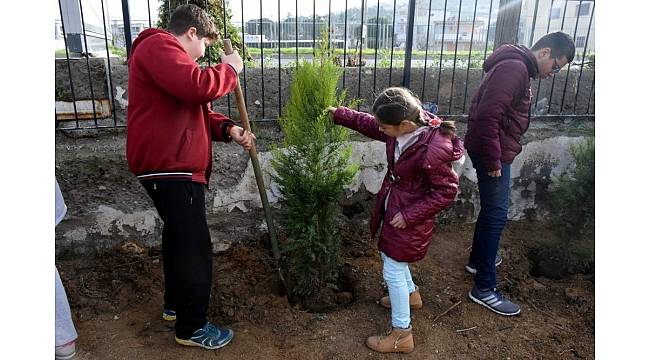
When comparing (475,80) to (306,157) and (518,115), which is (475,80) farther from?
(306,157)

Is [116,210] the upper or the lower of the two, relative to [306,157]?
lower

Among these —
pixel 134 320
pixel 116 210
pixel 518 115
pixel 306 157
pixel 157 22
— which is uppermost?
pixel 157 22

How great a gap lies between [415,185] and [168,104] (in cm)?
147

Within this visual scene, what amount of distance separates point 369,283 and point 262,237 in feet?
3.46

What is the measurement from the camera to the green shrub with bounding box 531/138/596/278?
3797 mm

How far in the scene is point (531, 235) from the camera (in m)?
4.48

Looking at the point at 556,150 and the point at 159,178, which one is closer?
the point at 159,178

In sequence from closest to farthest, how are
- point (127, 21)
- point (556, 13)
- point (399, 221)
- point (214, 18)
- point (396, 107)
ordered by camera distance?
1. point (396, 107)
2. point (399, 221)
3. point (127, 21)
4. point (214, 18)
5. point (556, 13)

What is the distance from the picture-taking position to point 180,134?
8.05 ft

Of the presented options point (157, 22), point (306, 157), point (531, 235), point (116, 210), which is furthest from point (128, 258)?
point (531, 235)

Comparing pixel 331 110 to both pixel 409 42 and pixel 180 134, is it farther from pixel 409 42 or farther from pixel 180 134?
pixel 409 42

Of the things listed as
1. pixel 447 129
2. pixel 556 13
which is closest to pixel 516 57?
pixel 447 129

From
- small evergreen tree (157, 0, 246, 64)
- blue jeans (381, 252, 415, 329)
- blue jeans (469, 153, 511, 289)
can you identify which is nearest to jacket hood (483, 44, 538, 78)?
blue jeans (469, 153, 511, 289)

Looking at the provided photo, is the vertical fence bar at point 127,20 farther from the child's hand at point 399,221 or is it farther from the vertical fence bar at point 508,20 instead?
the vertical fence bar at point 508,20
